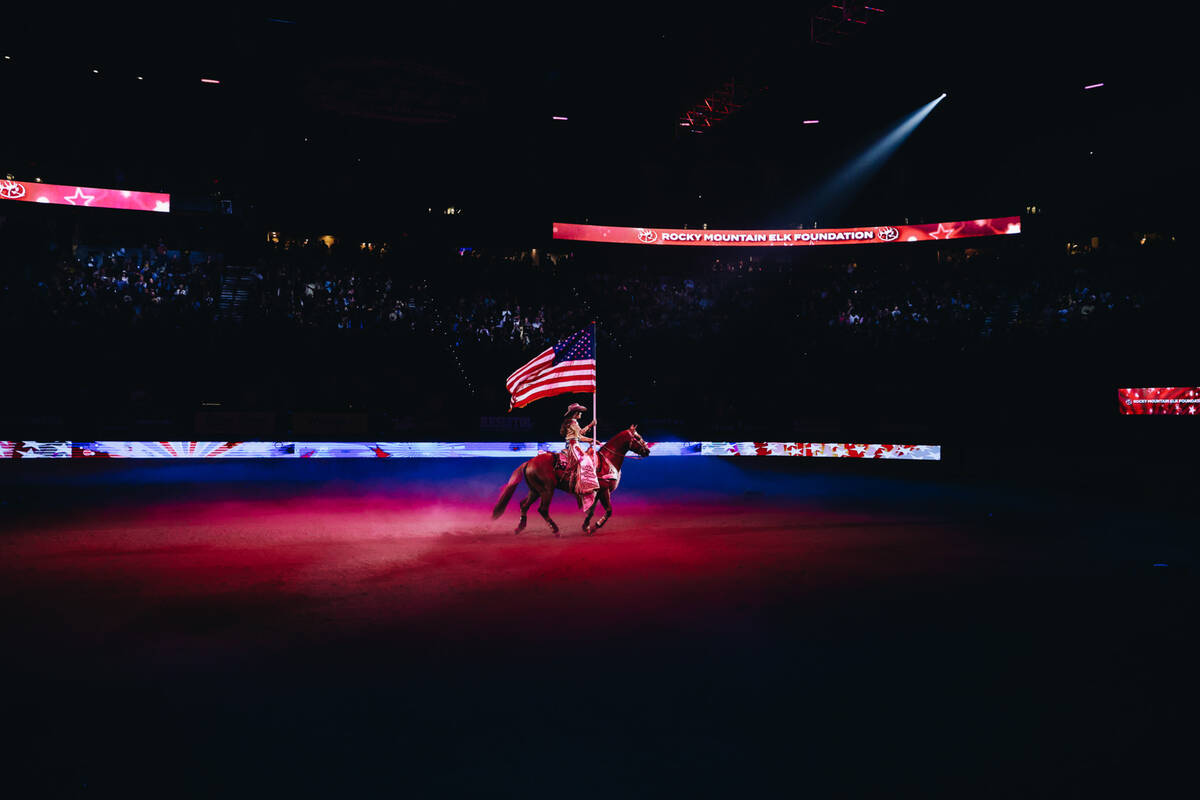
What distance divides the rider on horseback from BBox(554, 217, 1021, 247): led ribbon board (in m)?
23.5

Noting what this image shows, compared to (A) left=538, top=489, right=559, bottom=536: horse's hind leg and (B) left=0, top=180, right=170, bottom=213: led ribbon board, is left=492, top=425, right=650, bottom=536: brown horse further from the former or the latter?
(B) left=0, top=180, right=170, bottom=213: led ribbon board

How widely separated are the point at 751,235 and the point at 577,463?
86.3ft

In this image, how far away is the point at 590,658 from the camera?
5895 millimetres

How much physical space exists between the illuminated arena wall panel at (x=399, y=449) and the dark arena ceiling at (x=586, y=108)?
12341mm

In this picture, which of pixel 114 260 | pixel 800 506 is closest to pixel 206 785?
pixel 800 506

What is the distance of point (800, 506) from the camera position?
14164 millimetres

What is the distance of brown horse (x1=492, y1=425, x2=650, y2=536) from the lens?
10.8 m

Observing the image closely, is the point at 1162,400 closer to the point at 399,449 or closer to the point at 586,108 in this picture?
the point at 586,108

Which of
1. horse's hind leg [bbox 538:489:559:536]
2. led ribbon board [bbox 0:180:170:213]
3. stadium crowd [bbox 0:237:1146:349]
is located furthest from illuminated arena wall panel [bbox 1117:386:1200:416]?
led ribbon board [bbox 0:180:170:213]

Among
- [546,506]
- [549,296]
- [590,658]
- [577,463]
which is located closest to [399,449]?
[549,296]

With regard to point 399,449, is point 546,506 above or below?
below

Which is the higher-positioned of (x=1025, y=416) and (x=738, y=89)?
(x=738, y=89)

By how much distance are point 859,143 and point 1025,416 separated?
62.3ft

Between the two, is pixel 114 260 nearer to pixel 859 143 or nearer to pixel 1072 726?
pixel 1072 726
